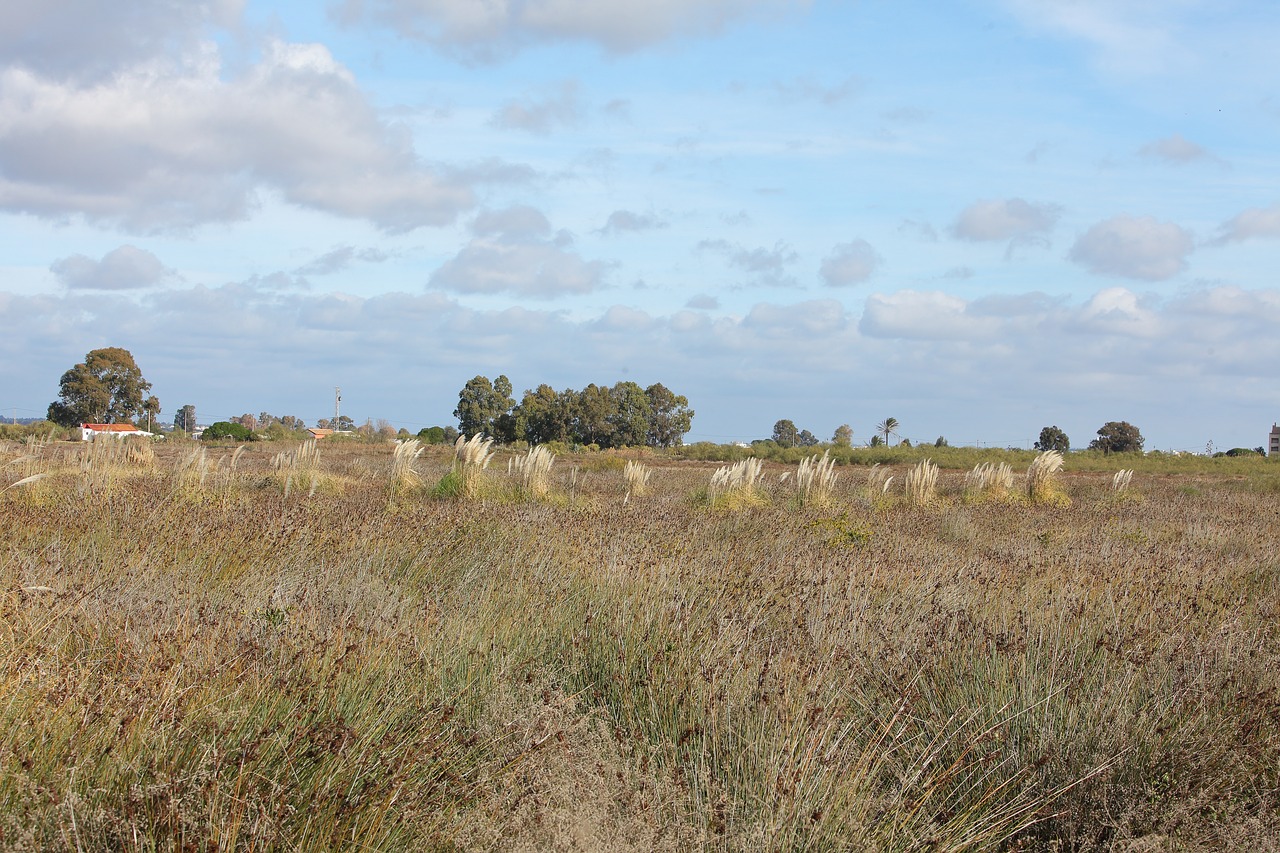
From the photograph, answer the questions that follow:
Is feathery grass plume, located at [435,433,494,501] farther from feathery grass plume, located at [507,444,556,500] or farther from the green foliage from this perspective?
the green foliage

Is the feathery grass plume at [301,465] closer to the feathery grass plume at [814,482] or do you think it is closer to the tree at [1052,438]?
the feathery grass plume at [814,482]

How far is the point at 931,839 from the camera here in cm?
320

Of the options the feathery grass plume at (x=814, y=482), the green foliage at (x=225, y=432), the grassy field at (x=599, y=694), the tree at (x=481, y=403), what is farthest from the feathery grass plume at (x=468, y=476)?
the tree at (x=481, y=403)

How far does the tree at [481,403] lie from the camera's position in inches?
2665

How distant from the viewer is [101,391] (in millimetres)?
60750

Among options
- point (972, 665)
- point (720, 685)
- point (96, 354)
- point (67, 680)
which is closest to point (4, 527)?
point (67, 680)

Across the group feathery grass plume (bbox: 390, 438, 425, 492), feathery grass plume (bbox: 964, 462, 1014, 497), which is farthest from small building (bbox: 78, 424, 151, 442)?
feathery grass plume (bbox: 964, 462, 1014, 497)

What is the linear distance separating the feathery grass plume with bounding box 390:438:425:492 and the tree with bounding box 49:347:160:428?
177 feet

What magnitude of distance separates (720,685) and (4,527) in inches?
211

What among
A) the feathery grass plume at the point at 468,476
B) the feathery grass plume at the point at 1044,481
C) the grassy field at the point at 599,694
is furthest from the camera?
the feathery grass plume at the point at 1044,481

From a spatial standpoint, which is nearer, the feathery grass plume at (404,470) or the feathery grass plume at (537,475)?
the feathery grass plume at (537,475)

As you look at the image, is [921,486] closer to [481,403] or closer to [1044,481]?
[1044,481]

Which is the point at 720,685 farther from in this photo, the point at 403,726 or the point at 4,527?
the point at 4,527

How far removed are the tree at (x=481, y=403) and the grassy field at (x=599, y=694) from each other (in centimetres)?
6023
